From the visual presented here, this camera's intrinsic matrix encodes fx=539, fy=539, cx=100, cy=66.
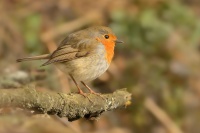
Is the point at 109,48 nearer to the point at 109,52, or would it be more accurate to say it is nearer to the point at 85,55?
the point at 109,52

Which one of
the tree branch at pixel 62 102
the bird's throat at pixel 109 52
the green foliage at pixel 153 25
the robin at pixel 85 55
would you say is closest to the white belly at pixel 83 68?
the robin at pixel 85 55

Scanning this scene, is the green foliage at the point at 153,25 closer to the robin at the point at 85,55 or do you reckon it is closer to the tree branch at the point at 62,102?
the robin at the point at 85,55

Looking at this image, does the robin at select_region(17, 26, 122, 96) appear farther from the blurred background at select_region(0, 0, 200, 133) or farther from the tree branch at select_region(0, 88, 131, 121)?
the blurred background at select_region(0, 0, 200, 133)

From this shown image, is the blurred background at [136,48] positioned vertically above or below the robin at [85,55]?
below

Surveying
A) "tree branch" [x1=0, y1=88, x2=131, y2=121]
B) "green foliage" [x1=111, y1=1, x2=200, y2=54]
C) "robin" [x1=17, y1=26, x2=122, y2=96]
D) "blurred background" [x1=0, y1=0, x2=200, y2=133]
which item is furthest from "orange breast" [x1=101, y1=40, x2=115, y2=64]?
"green foliage" [x1=111, y1=1, x2=200, y2=54]

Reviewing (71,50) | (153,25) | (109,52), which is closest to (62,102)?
(71,50)
